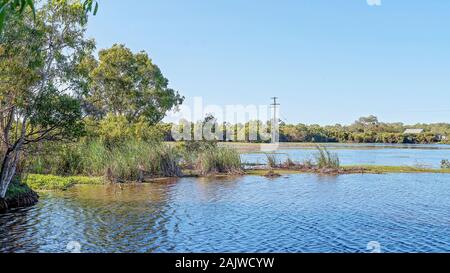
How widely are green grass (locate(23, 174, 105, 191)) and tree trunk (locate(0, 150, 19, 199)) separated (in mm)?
3605

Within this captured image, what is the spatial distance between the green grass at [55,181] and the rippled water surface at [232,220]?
843 millimetres

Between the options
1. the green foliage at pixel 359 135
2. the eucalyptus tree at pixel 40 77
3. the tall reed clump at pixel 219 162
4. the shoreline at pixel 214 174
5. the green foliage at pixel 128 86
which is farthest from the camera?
the green foliage at pixel 359 135

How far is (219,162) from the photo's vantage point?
22.7m

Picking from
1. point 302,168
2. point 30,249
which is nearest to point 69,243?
point 30,249

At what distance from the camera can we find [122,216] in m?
11.0

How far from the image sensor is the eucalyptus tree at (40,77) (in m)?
11.1

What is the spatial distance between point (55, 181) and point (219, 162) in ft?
27.8

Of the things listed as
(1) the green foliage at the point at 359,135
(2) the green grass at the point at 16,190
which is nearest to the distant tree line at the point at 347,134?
(1) the green foliage at the point at 359,135

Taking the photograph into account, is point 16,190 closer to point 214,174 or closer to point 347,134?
point 214,174

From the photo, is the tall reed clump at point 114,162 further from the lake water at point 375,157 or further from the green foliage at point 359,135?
the green foliage at point 359,135

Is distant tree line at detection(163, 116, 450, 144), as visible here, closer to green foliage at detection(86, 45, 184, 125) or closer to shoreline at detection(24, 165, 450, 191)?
green foliage at detection(86, 45, 184, 125)

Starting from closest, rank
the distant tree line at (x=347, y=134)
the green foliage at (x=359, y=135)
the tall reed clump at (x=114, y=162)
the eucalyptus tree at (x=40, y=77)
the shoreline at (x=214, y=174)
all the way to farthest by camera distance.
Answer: the eucalyptus tree at (x=40, y=77), the shoreline at (x=214, y=174), the tall reed clump at (x=114, y=162), the distant tree line at (x=347, y=134), the green foliage at (x=359, y=135)

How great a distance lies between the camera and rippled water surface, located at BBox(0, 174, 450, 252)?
8367mm
